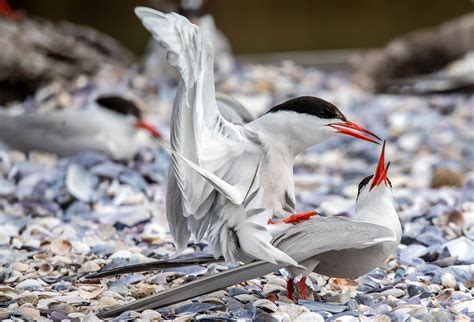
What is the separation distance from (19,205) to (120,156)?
0.54 meters

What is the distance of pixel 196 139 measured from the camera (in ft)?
4.68

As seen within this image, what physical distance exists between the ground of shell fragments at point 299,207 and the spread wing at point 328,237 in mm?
94

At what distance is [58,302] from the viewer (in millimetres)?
1527

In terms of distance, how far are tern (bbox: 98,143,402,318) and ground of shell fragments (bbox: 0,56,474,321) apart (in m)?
0.04

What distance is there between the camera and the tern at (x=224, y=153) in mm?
1387

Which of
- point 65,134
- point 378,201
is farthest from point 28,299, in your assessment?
point 65,134

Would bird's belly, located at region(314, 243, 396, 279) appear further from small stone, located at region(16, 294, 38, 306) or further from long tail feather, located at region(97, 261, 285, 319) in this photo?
small stone, located at region(16, 294, 38, 306)

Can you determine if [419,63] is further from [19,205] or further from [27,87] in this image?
[19,205]

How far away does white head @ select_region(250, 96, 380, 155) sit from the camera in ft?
5.24

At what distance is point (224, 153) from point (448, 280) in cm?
51

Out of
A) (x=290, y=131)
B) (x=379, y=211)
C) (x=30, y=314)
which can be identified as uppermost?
(x=290, y=131)

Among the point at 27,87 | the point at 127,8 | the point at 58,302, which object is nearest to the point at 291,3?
the point at 127,8

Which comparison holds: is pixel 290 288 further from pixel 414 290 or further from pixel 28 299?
pixel 28 299

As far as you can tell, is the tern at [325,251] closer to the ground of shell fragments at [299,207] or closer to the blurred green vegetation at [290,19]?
the ground of shell fragments at [299,207]
